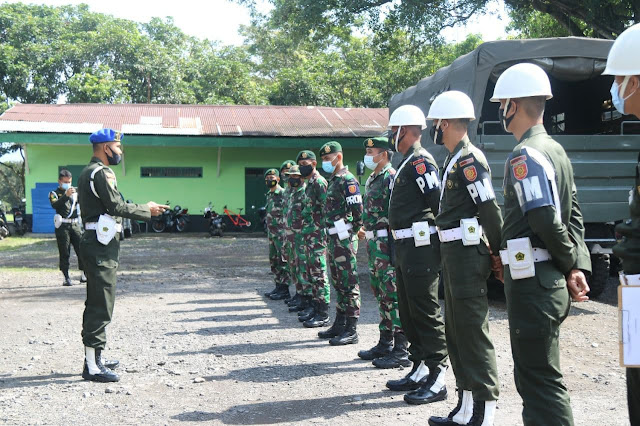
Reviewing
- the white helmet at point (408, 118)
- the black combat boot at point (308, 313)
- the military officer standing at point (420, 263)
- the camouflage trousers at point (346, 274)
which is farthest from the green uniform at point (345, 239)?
the military officer standing at point (420, 263)

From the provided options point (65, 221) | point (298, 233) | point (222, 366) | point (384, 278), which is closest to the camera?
point (384, 278)

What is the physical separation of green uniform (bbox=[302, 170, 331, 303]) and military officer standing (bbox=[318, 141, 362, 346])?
635mm

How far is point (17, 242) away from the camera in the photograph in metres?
18.9

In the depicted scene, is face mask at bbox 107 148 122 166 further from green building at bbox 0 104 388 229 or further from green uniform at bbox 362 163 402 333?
green building at bbox 0 104 388 229

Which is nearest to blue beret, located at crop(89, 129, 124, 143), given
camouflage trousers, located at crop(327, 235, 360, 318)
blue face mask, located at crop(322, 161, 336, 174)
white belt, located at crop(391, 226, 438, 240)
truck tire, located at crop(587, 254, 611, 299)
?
blue face mask, located at crop(322, 161, 336, 174)

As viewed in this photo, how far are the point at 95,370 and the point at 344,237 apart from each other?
266 cm

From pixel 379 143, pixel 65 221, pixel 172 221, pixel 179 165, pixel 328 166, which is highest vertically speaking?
pixel 179 165

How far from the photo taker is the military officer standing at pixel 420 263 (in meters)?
4.60

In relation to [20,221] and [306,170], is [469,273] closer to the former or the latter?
[306,170]

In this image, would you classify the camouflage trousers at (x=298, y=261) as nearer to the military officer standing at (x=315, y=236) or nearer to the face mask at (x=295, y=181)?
→ the military officer standing at (x=315, y=236)

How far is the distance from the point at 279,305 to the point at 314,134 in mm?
12632

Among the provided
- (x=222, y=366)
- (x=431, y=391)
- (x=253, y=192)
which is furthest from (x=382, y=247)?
(x=253, y=192)

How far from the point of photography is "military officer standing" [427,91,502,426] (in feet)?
12.5

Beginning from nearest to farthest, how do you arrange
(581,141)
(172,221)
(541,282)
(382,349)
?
(541,282), (382,349), (581,141), (172,221)
